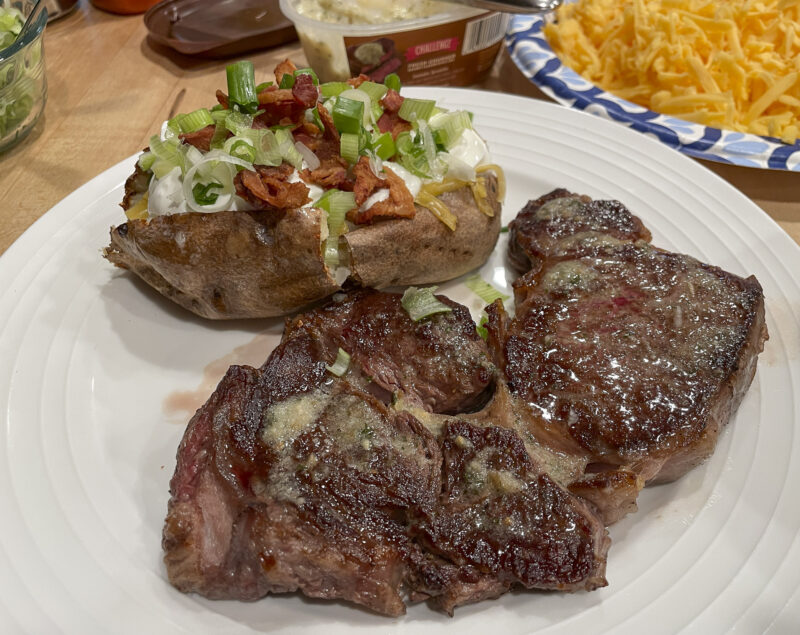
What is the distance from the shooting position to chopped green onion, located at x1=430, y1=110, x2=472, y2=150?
2490 millimetres

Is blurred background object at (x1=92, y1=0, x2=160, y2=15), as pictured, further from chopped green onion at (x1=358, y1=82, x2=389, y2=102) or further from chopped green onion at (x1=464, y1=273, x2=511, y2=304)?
chopped green onion at (x1=464, y1=273, x2=511, y2=304)

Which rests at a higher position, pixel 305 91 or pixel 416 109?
pixel 305 91

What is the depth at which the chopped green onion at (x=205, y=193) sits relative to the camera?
226 cm

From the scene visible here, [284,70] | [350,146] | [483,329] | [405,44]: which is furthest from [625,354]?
[405,44]

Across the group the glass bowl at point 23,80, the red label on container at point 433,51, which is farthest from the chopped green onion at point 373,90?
the glass bowl at point 23,80

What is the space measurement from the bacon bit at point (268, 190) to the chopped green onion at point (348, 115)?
0.98 feet

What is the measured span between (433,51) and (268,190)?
74.0 inches

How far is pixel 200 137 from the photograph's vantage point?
2.28 meters

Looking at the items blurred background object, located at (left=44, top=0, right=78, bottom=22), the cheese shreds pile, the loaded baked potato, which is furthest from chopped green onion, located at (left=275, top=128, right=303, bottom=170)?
blurred background object, located at (left=44, top=0, right=78, bottom=22)

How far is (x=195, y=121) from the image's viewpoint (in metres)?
2.40

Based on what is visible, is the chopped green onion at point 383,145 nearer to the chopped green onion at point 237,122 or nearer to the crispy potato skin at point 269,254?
the crispy potato skin at point 269,254

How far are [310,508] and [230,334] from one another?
102cm

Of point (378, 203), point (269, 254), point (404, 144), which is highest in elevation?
point (404, 144)

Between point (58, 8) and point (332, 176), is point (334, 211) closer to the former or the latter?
point (332, 176)
